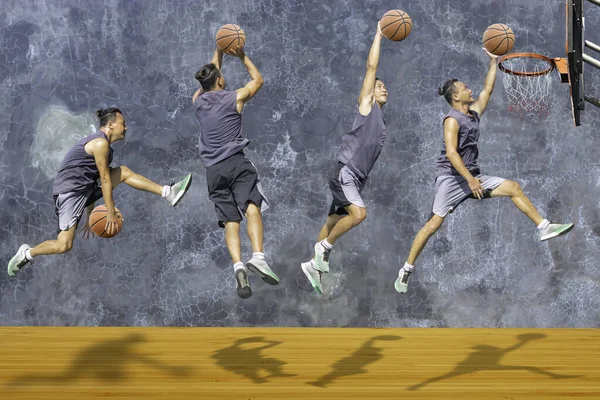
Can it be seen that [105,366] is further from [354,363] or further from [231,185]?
[354,363]

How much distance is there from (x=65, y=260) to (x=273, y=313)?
2.17 m

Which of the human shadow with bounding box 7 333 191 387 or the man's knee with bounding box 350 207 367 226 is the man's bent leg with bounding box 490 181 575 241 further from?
the human shadow with bounding box 7 333 191 387

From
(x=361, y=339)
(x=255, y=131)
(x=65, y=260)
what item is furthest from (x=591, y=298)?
(x=65, y=260)

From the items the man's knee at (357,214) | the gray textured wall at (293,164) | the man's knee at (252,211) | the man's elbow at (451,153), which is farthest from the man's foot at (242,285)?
the gray textured wall at (293,164)

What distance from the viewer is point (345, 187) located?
598 centimetres

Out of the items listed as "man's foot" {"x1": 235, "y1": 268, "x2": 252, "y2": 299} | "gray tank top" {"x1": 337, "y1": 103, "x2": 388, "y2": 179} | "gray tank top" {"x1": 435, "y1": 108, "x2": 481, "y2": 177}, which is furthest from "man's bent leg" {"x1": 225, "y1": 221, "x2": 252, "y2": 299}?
"gray tank top" {"x1": 435, "y1": 108, "x2": 481, "y2": 177}

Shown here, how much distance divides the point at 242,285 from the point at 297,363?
31.2 inches

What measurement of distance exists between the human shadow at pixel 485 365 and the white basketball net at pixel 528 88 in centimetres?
303

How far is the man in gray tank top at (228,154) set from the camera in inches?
213

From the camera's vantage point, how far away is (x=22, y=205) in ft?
28.7

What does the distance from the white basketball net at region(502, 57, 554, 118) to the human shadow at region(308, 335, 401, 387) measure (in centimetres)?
334

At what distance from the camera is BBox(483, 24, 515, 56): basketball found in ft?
20.7

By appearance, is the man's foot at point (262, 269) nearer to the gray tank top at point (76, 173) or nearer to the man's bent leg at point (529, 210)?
the gray tank top at point (76, 173)

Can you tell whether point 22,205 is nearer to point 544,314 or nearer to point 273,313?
point 273,313
